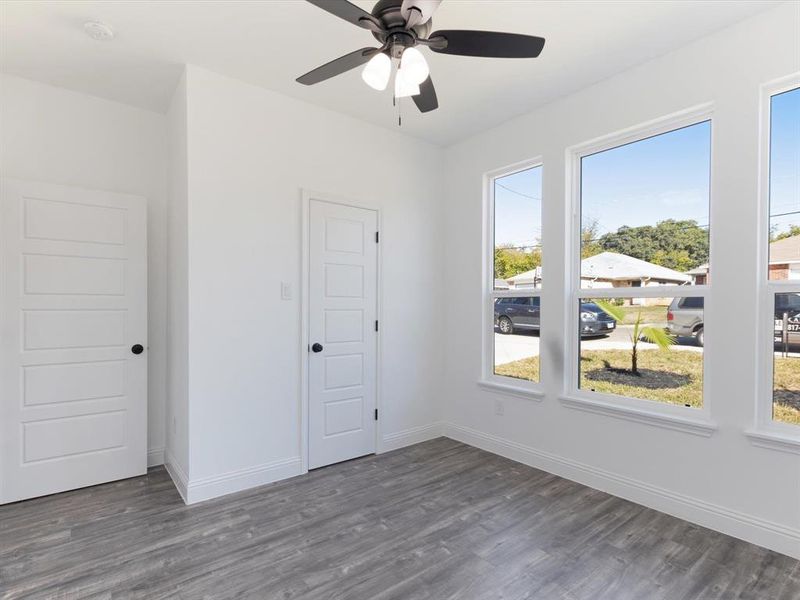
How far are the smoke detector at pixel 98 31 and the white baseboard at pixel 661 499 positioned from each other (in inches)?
159

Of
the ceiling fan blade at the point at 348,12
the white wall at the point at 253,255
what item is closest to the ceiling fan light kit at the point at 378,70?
the ceiling fan blade at the point at 348,12

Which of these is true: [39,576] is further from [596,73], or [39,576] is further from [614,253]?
[596,73]

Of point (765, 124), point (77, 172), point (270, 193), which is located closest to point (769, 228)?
point (765, 124)

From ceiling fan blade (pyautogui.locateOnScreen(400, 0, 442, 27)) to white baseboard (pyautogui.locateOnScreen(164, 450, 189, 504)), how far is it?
119 inches

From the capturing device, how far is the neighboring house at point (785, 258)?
7.48ft

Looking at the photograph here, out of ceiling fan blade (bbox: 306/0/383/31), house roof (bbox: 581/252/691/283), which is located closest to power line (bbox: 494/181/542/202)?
house roof (bbox: 581/252/691/283)

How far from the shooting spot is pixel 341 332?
356 cm

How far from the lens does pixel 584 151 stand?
3.22m

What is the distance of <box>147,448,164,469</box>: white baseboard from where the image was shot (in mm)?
3426

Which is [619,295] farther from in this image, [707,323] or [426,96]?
[426,96]

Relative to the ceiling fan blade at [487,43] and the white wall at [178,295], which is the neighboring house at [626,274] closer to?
the ceiling fan blade at [487,43]

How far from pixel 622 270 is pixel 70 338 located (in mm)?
4043

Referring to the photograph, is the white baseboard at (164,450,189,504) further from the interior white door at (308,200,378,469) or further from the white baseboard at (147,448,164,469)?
the interior white door at (308,200,378,469)

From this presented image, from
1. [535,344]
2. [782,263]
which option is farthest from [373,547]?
[782,263]
